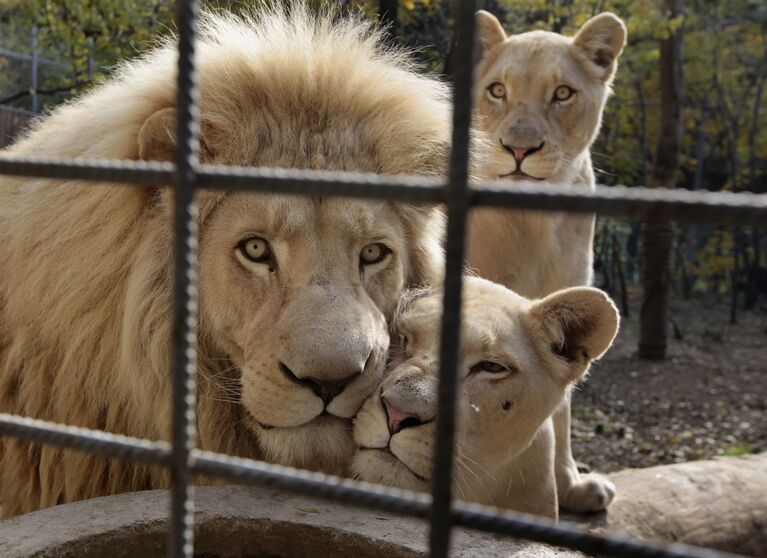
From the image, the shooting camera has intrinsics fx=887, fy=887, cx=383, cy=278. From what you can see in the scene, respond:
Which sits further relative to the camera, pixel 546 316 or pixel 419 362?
pixel 546 316

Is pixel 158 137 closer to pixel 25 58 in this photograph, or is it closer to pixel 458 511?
pixel 458 511

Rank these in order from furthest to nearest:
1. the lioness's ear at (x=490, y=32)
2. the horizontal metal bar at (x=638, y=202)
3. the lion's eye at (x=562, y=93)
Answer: the lioness's ear at (x=490, y=32) < the lion's eye at (x=562, y=93) < the horizontal metal bar at (x=638, y=202)

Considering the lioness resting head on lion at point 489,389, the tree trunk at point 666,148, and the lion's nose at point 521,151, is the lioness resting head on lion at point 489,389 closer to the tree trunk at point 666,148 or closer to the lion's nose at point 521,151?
the lion's nose at point 521,151

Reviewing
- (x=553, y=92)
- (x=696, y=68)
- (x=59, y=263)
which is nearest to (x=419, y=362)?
(x=59, y=263)

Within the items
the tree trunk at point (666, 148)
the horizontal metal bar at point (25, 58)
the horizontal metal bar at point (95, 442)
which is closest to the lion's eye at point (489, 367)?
the horizontal metal bar at point (95, 442)

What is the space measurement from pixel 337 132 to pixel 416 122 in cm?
35

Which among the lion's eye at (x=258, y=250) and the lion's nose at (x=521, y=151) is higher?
the lion's nose at (x=521, y=151)

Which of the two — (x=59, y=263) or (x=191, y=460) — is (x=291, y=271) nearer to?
(x=59, y=263)

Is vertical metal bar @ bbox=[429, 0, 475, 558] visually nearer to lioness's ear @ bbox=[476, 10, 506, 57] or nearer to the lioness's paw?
the lioness's paw

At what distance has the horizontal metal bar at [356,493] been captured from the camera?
3.27 feet

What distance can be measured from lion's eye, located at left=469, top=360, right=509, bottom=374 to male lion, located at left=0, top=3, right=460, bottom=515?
36 cm

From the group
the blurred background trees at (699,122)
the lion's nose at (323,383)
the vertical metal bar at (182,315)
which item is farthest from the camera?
the blurred background trees at (699,122)

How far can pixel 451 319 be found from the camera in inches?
43.7

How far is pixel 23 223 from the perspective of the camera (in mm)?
3180
